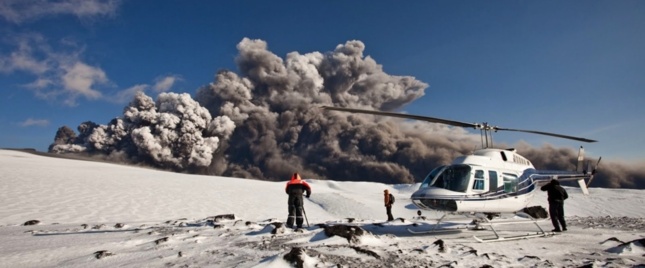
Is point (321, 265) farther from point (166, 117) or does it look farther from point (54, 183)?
point (166, 117)

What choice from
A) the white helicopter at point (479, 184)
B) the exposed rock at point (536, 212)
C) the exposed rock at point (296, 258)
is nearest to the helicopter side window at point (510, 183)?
the white helicopter at point (479, 184)

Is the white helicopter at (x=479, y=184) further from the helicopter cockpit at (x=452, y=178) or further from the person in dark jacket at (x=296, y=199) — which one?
the person in dark jacket at (x=296, y=199)

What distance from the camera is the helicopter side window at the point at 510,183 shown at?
9953 millimetres

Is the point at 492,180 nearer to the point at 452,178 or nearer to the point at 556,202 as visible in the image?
the point at 452,178

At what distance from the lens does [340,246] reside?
20.7 feet

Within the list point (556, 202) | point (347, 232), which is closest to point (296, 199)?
point (347, 232)

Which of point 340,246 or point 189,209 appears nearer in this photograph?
point 340,246

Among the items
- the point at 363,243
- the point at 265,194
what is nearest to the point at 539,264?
the point at 363,243

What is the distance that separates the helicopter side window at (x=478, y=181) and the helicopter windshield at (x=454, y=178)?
0.84 ft

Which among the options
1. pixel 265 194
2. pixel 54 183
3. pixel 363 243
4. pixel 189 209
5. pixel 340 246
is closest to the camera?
pixel 340 246

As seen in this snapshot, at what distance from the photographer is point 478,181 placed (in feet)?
30.5

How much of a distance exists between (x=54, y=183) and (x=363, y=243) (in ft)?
76.7

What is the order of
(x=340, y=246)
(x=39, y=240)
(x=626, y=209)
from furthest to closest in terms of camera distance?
(x=626, y=209), (x=39, y=240), (x=340, y=246)

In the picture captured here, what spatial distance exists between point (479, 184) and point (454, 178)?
752mm
